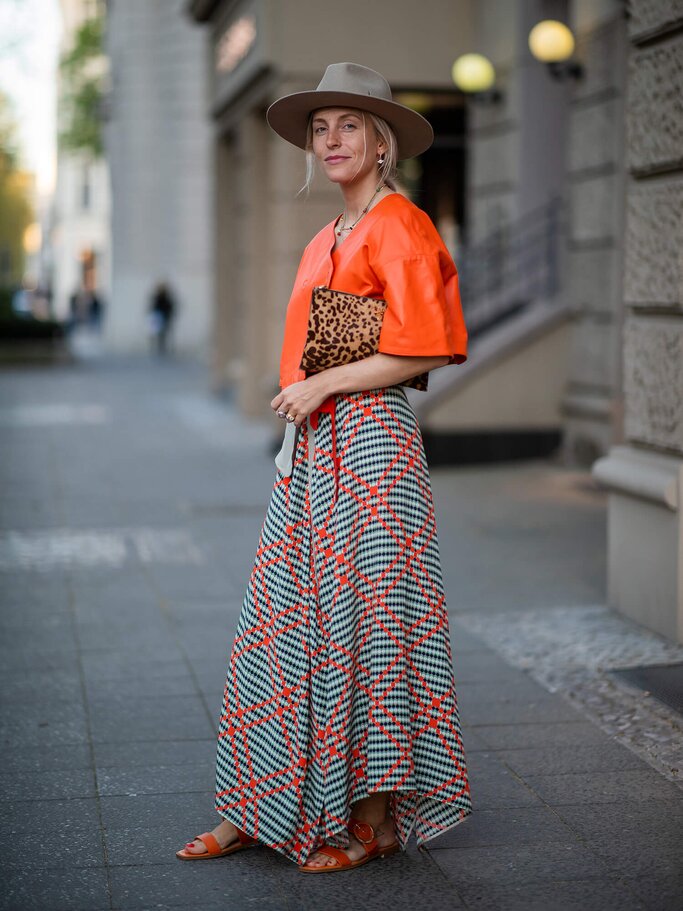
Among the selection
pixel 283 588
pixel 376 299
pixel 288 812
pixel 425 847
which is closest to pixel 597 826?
pixel 425 847

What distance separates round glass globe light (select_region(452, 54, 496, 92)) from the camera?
41.5 ft

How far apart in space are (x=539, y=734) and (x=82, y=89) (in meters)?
→ 45.1

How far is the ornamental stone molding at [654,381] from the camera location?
18.7ft

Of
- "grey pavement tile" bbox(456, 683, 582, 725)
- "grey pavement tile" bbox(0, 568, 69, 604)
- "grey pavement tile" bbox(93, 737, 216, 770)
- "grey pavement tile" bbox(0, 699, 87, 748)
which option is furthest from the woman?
"grey pavement tile" bbox(0, 568, 69, 604)

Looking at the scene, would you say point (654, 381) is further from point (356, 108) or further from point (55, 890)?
point (55, 890)

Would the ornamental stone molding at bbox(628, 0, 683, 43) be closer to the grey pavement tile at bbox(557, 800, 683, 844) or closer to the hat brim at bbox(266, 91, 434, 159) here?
the hat brim at bbox(266, 91, 434, 159)

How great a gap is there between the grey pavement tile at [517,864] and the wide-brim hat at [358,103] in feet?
6.51

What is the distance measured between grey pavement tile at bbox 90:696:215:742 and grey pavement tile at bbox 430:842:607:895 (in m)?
1.35

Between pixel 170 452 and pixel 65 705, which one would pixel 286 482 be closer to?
pixel 65 705

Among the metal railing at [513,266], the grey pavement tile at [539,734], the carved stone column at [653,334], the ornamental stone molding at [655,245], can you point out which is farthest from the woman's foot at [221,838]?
the metal railing at [513,266]

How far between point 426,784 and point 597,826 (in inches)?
25.9

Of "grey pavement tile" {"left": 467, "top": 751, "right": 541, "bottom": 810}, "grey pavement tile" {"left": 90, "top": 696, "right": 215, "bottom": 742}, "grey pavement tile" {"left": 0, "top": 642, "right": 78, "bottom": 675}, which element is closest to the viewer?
"grey pavement tile" {"left": 467, "top": 751, "right": 541, "bottom": 810}

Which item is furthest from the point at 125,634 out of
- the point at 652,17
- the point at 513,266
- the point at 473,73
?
the point at 473,73

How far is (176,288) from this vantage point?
33.8 metres
